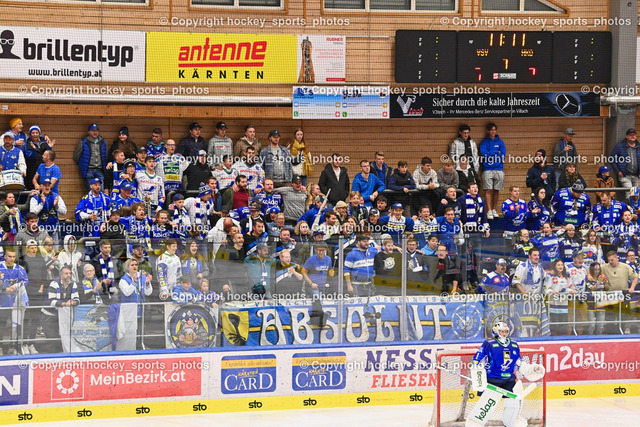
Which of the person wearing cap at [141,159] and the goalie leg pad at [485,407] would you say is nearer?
the goalie leg pad at [485,407]

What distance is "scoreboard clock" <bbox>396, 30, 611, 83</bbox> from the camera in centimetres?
1834

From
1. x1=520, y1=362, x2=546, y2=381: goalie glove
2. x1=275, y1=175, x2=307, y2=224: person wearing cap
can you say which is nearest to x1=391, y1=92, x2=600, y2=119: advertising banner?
x1=275, y1=175, x2=307, y2=224: person wearing cap

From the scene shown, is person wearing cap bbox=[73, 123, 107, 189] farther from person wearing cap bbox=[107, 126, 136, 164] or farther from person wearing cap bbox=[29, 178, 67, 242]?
person wearing cap bbox=[29, 178, 67, 242]

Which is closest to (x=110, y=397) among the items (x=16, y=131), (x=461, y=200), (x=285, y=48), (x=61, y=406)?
(x=61, y=406)

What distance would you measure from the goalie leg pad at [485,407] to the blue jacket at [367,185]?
5.39 m

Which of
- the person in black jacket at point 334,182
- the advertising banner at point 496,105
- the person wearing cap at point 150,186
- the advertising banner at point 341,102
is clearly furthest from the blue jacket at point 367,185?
the person wearing cap at point 150,186

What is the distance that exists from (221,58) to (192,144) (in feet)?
6.01

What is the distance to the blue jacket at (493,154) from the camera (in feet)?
61.4

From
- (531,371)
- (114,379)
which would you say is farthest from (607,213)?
(114,379)

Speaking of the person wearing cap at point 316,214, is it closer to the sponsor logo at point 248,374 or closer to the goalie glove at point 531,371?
the sponsor logo at point 248,374

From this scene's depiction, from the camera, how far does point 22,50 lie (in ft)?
57.1

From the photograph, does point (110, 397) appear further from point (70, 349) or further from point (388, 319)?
point (388, 319)

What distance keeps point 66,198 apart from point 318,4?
588 centimetres

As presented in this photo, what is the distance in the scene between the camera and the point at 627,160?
738 inches
